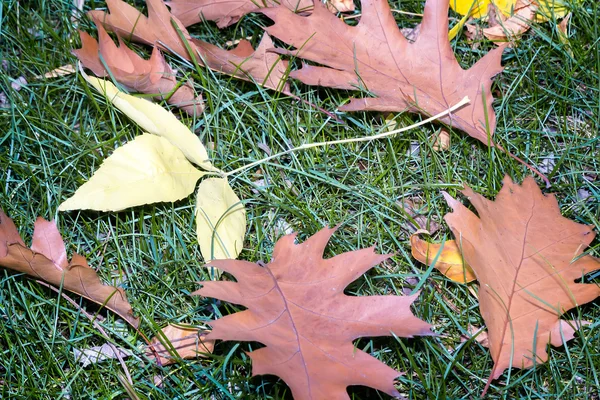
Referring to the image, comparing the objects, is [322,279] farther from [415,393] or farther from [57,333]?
[57,333]

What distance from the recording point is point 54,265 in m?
1.72

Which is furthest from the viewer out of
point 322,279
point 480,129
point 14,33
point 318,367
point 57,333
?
point 14,33

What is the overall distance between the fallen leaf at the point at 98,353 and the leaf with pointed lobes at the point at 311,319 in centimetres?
42

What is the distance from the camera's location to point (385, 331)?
60.2 inches

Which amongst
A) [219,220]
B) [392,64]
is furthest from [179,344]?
[392,64]

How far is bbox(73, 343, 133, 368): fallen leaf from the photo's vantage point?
5.74 feet

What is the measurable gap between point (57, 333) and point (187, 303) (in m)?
0.40

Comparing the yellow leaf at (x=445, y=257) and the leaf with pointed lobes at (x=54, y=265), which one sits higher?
the yellow leaf at (x=445, y=257)

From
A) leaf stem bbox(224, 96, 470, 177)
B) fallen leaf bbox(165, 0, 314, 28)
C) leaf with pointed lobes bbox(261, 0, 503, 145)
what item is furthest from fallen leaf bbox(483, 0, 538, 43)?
fallen leaf bbox(165, 0, 314, 28)

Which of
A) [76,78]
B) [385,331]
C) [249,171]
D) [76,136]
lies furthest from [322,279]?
[76,78]

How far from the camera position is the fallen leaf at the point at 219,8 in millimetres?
2141

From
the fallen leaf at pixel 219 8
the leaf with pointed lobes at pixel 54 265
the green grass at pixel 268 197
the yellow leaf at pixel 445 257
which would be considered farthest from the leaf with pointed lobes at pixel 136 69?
the yellow leaf at pixel 445 257

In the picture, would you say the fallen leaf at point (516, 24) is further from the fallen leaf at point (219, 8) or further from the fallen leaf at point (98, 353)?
the fallen leaf at point (98, 353)

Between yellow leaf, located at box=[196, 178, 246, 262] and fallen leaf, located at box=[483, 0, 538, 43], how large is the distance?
1115mm
